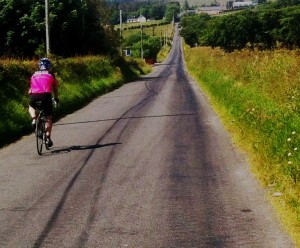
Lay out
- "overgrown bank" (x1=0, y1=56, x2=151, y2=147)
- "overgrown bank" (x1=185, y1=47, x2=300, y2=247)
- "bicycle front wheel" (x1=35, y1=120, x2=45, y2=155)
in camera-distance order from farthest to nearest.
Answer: "overgrown bank" (x1=0, y1=56, x2=151, y2=147), "bicycle front wheel" (x1=35, y1=120, x2=45, y2=155), "overgrown bank" (x1=185, y1=47, x2=300, y2=247)

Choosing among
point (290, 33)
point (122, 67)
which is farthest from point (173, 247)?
point (290, 33)

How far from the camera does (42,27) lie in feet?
116

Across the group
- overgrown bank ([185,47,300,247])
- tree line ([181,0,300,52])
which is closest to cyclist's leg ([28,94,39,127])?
overgrown bank ([185,47,300,247])

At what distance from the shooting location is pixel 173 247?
16.4 ft

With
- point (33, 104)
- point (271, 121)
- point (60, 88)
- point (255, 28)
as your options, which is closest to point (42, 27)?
point (60, 88)

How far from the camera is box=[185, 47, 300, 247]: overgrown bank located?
6637 mm

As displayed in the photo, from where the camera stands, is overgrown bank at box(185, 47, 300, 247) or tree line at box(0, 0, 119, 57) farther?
tree line at box(0, 0, 119, 57)

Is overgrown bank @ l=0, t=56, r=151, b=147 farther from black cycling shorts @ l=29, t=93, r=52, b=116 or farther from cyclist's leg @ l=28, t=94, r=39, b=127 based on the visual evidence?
black cycling shorts @ l=29, t=93, r=52, b=116

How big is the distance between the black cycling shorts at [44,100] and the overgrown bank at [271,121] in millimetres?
4169

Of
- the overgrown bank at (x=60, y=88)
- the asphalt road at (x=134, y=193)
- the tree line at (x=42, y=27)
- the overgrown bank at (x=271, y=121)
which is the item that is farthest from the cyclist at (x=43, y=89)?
the tree line at (x=42, y=27)

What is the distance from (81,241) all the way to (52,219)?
0.86m

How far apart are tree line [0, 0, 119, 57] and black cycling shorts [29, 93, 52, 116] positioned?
24.2 metres

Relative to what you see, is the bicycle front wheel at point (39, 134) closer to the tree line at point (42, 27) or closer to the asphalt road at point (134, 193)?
the asphalt road at point (134, 193)

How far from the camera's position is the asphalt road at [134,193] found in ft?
17.4
